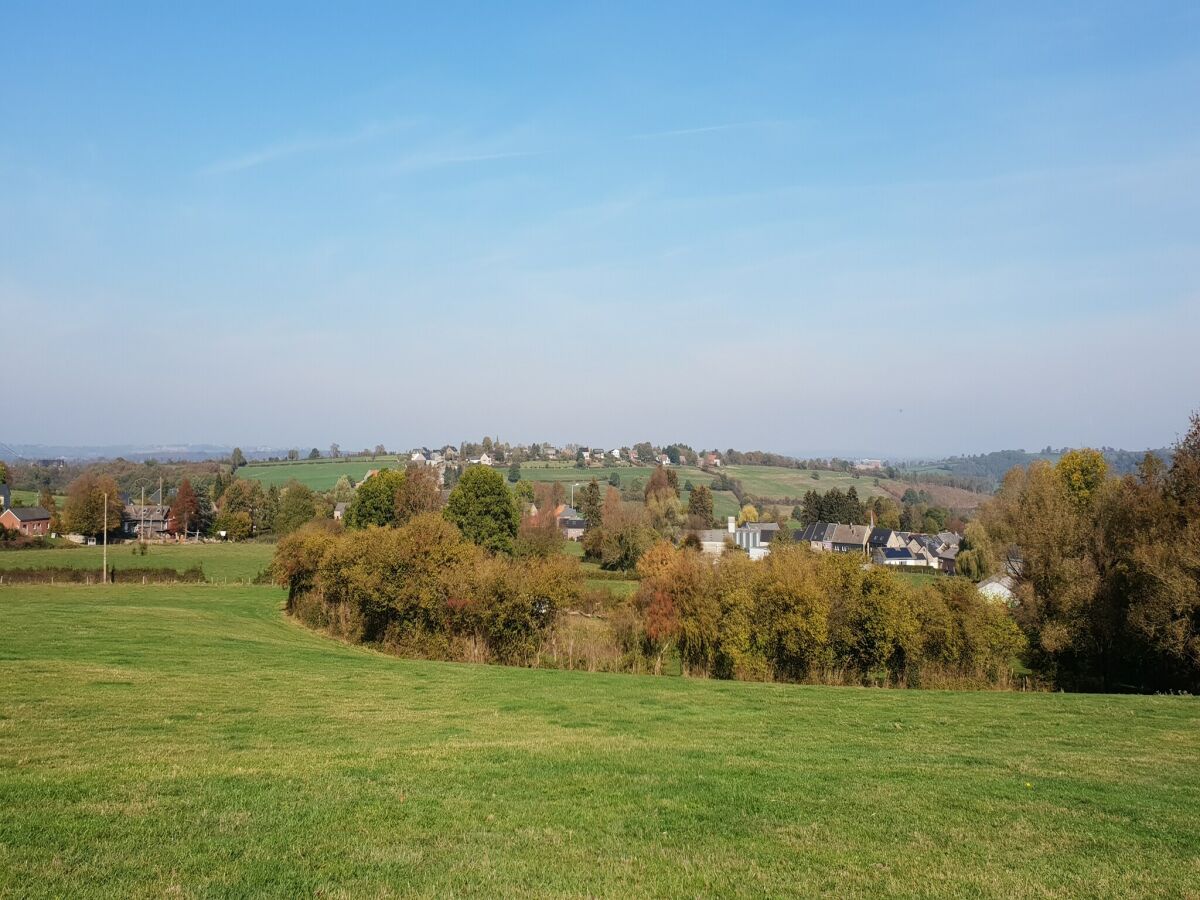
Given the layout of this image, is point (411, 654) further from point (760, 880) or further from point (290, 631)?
point (760, 880)

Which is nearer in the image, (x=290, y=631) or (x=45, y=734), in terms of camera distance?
(x=45, y=734)

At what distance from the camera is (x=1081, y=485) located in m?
59.7

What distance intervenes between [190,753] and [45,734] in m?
2.74

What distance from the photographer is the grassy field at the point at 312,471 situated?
160m

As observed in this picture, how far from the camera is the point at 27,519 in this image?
102m

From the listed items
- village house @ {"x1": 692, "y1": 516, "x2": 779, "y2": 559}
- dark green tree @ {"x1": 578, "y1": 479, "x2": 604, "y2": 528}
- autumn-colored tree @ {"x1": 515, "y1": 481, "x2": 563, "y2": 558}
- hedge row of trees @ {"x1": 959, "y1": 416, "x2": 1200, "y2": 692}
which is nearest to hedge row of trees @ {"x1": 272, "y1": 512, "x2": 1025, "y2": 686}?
hedge row of trees @ {"x1": 959, "y1": 416, "x2": 1200, "y2": 692}

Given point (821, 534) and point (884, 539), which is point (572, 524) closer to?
point (821, 534)

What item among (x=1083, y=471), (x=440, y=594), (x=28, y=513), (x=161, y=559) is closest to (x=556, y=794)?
(x=440, y=594)

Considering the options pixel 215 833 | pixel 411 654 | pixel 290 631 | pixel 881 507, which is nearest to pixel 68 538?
pixel 290 631

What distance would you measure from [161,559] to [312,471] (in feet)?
333

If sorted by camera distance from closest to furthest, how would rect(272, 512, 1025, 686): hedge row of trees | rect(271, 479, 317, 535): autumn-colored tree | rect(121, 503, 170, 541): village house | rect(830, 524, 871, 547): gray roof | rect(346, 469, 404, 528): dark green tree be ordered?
rect(272, 512, 1025, 686): hedge row of trees
rect(346, 469, 404, 528): dark green tree
rect(271, 479, 317, 535): autumn-colored tree
rect(830, 524, 871, 547): gray roof
rect(121, 503, 170, 541): village house

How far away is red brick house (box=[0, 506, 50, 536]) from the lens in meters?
99.8

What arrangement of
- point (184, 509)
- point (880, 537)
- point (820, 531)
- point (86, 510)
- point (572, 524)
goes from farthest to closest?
1. point (572, 524)
2. point (880, 537)
3. point (820, 531)
4. point (184, 509)
5. point (86, 510)

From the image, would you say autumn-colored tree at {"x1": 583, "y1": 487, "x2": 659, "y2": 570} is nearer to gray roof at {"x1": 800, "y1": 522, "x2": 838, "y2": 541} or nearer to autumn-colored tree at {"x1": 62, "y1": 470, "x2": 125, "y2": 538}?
gray roof at {"x1": 800, "y1": 522, "x2": 838, "y2": 541}
